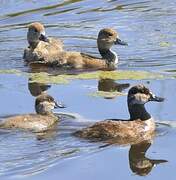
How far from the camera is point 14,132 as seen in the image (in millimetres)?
11555

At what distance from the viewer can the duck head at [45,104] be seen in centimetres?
1229

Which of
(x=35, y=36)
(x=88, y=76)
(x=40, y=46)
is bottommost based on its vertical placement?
(x=88, y=76)

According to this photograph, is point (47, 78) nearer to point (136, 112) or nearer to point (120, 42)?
point (120, 42)

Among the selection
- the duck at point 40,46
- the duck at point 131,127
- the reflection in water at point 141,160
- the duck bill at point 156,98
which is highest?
the duck at point 40,46

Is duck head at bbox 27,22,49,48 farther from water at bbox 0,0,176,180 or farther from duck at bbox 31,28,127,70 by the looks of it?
duck at bbox 31,28,127,70

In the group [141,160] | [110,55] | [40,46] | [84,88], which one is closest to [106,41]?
[110,55]

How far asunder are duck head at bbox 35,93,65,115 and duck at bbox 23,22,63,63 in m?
3.25

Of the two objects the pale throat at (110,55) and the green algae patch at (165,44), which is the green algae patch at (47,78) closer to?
the pale throat at (110,55)

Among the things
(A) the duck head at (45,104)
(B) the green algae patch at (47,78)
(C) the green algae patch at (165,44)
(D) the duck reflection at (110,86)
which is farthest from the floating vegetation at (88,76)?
(A) the duck head at (45,104)

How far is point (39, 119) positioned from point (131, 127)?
48.5 inches

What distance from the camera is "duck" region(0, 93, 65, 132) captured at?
11.6 metres

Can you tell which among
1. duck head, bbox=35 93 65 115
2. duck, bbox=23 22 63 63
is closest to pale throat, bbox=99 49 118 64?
duck, bbox=23 22 63 63

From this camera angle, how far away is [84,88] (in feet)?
44.7

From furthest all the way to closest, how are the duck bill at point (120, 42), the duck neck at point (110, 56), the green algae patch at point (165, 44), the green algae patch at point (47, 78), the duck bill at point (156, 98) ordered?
1. the green algae patch at point (165, 44)
2. the duck bill at point (120, 42)
3. the duck neck at point (110, 56)
4. the green algae patch at point (47, 78)
5. the duck bill at point (156, 98)
